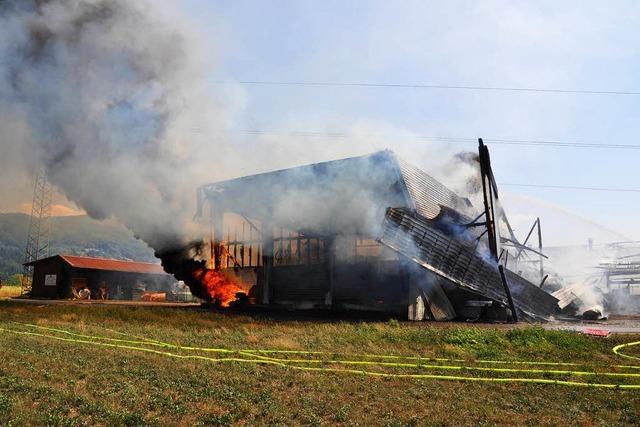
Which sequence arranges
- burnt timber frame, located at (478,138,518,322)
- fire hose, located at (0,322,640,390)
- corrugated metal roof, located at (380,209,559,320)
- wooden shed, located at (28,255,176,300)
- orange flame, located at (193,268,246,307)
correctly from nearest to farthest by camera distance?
fire hose, located at (0,322,640,390) < corrugated metal roof, located at (380,209,559,320) < burnt timber frame, located at (478,138,518,322) < orange flame, located at (193,268,246,307) < wooden shed, located at (28,255,176,300)

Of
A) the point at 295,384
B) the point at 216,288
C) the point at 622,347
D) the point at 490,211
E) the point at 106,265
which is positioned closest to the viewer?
the point at 295,384

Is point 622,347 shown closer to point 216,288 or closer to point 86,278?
point 216,288

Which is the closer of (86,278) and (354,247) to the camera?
(354,247)

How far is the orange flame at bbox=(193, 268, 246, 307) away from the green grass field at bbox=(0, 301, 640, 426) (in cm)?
1494

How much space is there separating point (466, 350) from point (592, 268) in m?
44.0

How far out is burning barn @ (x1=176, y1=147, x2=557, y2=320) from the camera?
24312 mm

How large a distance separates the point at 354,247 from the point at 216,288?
10.2m

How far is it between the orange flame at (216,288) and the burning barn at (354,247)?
68 mm

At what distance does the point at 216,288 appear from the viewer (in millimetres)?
31578

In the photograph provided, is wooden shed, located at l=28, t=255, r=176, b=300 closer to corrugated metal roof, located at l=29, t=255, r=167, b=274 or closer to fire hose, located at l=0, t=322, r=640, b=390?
corrugated metal roof, located at l=29, t=255, r=167, b=274

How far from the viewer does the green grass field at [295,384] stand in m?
7.73

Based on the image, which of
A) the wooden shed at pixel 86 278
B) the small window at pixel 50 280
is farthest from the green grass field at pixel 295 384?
the small window at pixel 50 280

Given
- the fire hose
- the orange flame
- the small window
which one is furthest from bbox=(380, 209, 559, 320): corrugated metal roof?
the small window

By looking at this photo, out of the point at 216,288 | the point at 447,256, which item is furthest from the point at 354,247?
the point at 216,288
